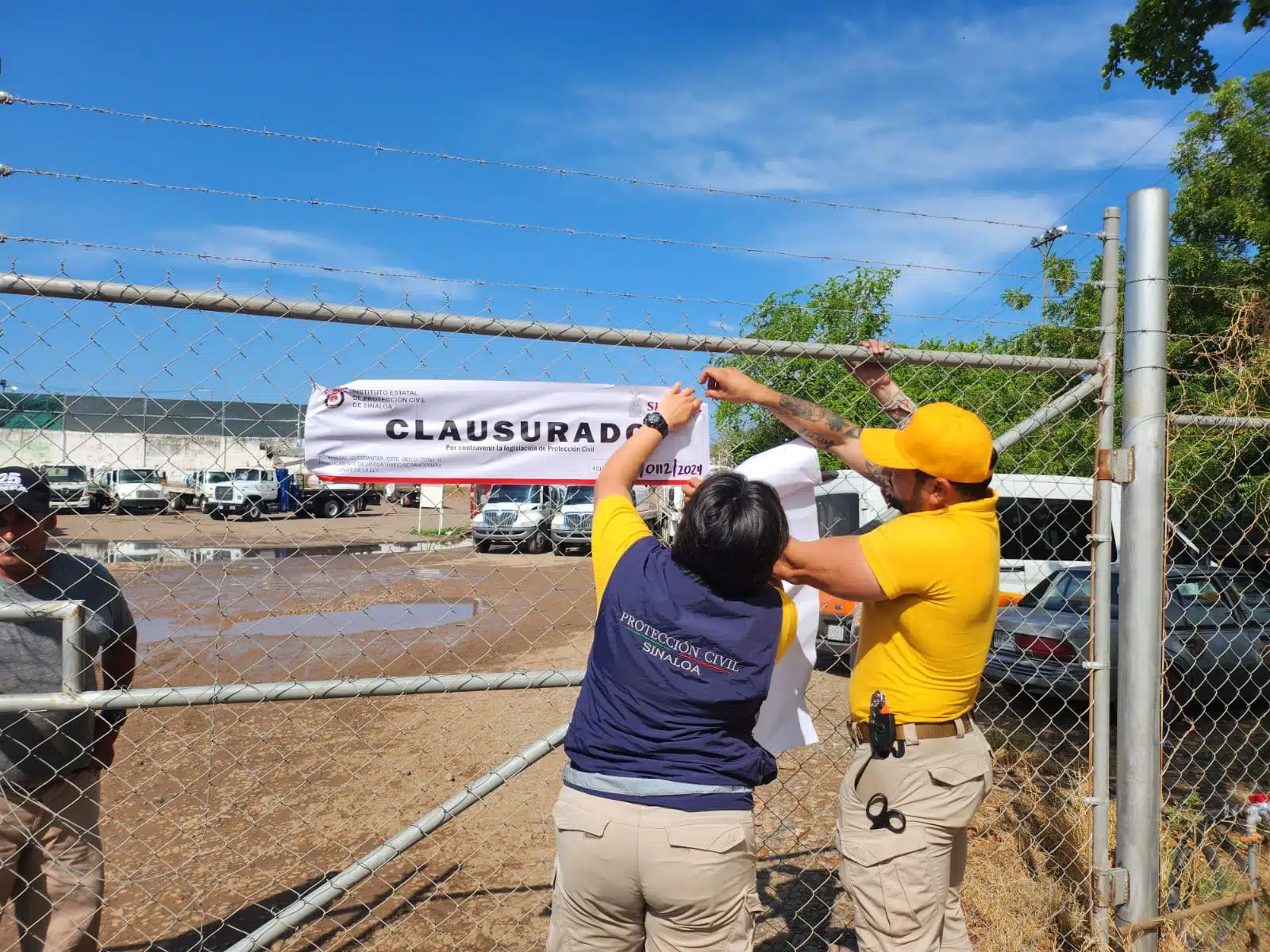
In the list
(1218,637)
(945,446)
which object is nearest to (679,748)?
(945,446)

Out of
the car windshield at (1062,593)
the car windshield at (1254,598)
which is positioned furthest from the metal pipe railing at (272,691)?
the car windshield at (1254,598)

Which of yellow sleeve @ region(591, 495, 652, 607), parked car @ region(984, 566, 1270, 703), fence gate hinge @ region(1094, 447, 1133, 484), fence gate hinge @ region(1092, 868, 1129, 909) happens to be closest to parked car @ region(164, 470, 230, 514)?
Answer: yellow sleeve @ region(591, 495, 652, 607)

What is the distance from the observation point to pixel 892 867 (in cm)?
232

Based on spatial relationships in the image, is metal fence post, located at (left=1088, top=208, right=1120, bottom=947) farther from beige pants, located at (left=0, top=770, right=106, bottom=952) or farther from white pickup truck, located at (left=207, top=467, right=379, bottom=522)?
beige pants, located at (left=0, top=770, right=106, bottom=952)

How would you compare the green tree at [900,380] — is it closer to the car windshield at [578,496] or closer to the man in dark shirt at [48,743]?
the car windshield at [578,496]

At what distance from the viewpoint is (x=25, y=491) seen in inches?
101

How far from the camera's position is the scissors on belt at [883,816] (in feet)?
7.65

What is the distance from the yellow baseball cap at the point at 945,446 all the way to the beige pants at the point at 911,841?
0.76 metres

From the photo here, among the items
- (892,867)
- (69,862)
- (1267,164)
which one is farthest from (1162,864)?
(1267,164)

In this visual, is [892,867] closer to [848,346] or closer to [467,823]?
[848,346]

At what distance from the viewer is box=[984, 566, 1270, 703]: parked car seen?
7172 mm

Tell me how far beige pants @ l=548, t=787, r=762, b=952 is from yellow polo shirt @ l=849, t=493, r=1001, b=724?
639 mm

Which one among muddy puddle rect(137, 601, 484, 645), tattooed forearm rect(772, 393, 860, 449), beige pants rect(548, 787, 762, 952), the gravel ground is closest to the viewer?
beige pants rect(548, 787, 762, 952)

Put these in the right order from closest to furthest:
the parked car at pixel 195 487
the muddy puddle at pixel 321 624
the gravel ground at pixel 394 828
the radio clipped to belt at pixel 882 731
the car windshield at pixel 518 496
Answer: the radio clipped to belt at pixel 882 731
the parked car at pixel 195 487
the gravel ground at pixel 394 828
the car windshield at pixel 518 496
the muddy puddle at pixel 321 624
